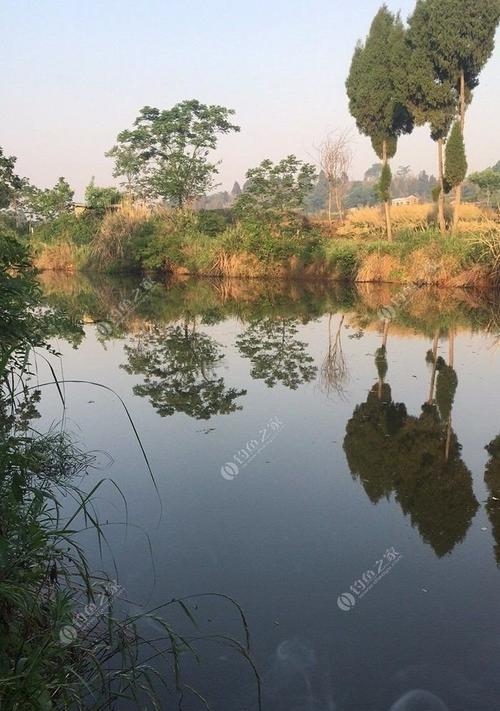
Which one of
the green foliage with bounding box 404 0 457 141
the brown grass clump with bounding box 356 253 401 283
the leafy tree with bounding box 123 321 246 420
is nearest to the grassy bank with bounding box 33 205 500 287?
the brown grass clump with bounding box 356 253 401 283

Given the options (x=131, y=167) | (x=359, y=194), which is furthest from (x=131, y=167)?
(x=359, y=194)

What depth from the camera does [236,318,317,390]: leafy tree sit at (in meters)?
8.54

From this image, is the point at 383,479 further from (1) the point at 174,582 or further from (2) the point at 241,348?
(2) the point at 241,348

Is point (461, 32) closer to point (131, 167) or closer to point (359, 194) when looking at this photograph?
point (131, 167)

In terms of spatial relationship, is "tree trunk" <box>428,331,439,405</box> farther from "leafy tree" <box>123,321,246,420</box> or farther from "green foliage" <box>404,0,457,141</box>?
"green foliage" <box>404,0,457,141</box>

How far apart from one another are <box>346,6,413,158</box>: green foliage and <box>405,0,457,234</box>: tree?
0.53 metres

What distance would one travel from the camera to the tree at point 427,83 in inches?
727

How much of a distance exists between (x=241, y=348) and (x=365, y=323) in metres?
3.27

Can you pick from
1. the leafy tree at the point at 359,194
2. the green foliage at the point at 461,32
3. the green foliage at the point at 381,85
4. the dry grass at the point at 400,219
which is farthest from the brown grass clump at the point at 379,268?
the leafy tree at the point at 359,194

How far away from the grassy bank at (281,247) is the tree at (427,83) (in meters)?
1.88

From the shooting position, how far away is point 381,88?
802 inches

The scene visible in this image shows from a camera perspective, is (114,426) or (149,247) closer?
(114,426)

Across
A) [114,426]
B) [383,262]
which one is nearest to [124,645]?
[114,426]

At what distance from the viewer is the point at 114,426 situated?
645 cm
